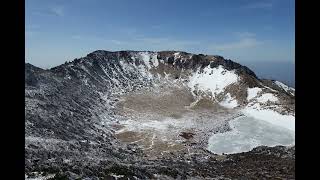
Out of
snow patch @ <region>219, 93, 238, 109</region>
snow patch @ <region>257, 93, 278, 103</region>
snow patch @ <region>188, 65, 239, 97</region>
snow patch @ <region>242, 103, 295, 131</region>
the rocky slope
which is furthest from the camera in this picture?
snow patch @ <region>188, 65, 239, 97</region>

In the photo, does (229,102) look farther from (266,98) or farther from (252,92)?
(266,98)

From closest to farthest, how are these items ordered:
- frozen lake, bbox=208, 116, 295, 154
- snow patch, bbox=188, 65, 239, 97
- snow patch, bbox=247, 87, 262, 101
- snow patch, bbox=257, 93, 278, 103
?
frozen lake, bbox=208, 116, 295, 154
snow patch, bbox=257, 93, 278, 103
snow patch, bbox=247, 87, 262, 101
snow patch, bbox=188, 65, 239, 97

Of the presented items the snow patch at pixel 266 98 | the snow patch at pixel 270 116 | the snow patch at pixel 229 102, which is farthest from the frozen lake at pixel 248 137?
the snow patch at pixel 229 102

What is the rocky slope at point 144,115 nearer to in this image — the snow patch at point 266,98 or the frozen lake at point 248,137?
the snow patch at point 266,98

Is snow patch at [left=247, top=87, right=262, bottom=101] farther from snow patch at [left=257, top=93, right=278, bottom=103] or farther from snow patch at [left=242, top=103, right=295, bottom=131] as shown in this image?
snow patch at [left=242, top=103, right=295, bottom=131]

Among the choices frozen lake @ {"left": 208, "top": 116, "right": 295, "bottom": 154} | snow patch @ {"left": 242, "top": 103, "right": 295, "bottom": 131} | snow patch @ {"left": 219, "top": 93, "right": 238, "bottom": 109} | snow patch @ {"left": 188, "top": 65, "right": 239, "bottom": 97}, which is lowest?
frozen lake @ {"left": 208, "top": 116, "right": 295, "bottom": 154}

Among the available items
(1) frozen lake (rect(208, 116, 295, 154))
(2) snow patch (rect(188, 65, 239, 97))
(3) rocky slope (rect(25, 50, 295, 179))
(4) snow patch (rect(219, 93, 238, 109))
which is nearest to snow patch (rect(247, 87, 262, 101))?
(3) rocky slope (rect(25, 50, 295, 179))
